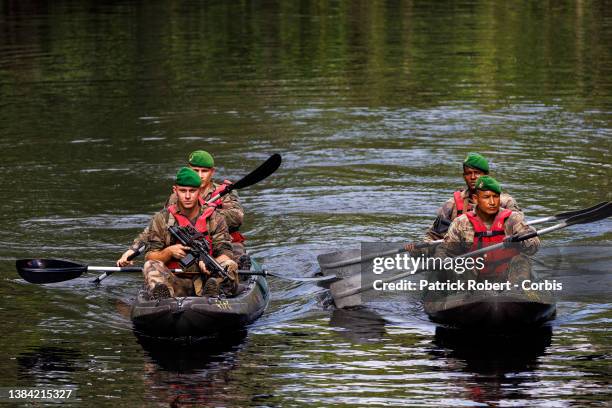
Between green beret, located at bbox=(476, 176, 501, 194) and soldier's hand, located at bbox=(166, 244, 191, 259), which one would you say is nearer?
green beret, located at bbox=(476, 176, 501, 194)

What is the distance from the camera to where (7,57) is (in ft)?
137

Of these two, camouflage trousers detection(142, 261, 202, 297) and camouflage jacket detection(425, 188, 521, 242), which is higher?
camouflage jacket detection(425, 188, 521, 242)

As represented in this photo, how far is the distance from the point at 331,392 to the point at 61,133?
17.6 meters

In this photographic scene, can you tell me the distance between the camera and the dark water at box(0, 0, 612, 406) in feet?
44.1

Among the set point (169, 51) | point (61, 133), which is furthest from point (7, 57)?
point (61, 133)

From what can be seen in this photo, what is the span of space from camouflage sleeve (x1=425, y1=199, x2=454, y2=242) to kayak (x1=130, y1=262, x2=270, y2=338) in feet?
10.0

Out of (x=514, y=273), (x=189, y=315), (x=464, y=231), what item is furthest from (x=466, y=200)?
(x=189, y=315)

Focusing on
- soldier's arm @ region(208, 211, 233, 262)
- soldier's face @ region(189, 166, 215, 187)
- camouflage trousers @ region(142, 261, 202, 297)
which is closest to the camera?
camouflage trousers @ region(142, 261, 202, 297)

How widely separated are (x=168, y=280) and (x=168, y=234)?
1.93 ft

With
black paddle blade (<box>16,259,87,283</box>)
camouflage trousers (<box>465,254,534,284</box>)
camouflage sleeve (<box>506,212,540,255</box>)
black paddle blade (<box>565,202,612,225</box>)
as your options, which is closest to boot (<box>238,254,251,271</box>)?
black paddle blade (<box>16,259,87,283</box>)

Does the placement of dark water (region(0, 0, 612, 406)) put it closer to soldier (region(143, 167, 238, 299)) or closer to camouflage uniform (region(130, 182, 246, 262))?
soldier (region(143, 167, 238, 299))

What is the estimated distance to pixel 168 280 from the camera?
14758mm

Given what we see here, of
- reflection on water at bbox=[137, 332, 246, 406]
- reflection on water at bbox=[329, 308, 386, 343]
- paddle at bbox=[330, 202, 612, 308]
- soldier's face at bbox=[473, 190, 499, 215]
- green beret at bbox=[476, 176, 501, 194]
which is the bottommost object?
reflection on water at bbox=[329, 308, 386, 343]

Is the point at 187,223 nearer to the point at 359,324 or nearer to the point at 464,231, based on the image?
the point at 359,324
